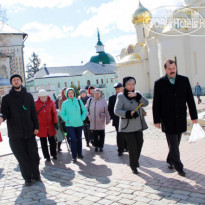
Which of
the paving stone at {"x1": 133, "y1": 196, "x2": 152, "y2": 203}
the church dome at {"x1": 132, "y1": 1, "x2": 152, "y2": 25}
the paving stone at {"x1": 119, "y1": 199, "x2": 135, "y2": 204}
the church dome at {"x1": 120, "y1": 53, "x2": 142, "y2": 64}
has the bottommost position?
the paving stone at {"x1": 119, "y1": 199, "x2": 135, "y2": 204}

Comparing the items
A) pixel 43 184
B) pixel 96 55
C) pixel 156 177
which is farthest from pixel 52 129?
pixel 96 55

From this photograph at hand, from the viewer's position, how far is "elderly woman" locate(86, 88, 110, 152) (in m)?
7.87

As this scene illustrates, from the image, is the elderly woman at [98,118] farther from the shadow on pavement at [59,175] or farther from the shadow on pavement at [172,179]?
the shadow on pavement at [172,179]

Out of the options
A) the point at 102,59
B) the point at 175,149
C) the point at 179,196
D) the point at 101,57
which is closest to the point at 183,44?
the point at 175,149

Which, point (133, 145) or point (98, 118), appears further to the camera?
point (98, 118)

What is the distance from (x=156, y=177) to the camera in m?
5.08

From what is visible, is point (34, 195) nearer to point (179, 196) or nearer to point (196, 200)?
point (179, 196)

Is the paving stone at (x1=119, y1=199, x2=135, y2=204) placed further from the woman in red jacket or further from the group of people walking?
the woman in red jacket

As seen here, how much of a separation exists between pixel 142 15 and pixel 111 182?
41264mm

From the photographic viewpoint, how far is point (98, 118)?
310 inches

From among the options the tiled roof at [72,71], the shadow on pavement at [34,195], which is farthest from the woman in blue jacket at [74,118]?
the tiled roof at [72,71]

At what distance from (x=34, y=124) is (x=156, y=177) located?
261cm

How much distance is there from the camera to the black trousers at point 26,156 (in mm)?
5422

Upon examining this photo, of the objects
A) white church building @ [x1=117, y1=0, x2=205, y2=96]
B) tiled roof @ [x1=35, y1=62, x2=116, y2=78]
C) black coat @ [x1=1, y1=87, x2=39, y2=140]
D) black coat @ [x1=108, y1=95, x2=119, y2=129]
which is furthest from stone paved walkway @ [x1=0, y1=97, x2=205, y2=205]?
tiled roof @ [x1=35, y1=62, x2=116, y2=78]
